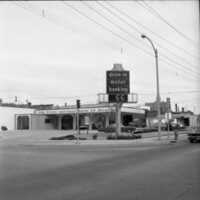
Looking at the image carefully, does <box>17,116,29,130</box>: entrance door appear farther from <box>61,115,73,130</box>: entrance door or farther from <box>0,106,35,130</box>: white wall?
<box>61,115,73,130</box>: entrance door

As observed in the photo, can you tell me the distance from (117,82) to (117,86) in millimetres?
482

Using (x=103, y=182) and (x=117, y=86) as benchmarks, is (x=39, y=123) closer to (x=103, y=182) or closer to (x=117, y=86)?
(x=117, y=86)

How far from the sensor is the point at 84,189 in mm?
8938

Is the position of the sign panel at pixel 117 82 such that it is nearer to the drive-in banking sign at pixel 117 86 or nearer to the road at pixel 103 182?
the drive-in banking sign at pixel 117 86

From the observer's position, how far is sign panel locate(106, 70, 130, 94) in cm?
4153

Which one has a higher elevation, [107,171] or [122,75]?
[122,75]

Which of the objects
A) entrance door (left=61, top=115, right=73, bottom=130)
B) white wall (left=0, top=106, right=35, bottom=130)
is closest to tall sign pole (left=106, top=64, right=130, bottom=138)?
white wall (left=0, top=106, right=35, bottom=130)

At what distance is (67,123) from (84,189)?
2634 inches

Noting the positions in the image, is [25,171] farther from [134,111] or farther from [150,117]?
[150,117]

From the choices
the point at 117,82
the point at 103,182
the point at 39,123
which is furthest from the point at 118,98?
the point at 39,123

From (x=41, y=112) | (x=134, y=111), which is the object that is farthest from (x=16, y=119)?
(x=134, y=111)

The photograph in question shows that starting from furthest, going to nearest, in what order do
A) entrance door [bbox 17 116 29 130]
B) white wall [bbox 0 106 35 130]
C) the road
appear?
entrance door [bbox 17 116 29 130]
white wall [bbox 0 106 35 130]
the road

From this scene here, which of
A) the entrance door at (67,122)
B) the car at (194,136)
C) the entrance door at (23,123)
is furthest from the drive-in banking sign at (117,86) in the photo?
the entrance door at (67,122)

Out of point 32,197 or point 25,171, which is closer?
point 32,197
